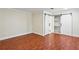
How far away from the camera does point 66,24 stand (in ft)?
4.73

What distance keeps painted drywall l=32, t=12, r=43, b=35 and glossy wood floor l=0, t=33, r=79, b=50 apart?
10 centimetres

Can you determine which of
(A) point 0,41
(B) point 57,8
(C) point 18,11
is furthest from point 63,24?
(A) point 0,41

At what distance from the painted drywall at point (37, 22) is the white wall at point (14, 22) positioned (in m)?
0.07

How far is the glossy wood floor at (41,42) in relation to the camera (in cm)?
138

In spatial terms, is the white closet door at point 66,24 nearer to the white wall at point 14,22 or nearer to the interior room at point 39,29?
the interior room at point 39,29

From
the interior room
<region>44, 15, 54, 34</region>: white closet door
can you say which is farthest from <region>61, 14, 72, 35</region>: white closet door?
<region>44, 15, 54, 34</region>: white closet door

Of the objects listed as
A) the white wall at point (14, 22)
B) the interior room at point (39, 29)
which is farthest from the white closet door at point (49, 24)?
the white wall at point (14, 22)

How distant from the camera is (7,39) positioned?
1369mm

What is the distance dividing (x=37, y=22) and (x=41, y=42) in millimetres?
413

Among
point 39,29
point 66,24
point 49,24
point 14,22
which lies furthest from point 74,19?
point 14,22

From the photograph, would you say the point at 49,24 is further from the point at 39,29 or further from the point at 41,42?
the point at 41,42

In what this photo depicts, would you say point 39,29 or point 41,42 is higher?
point 39,29
